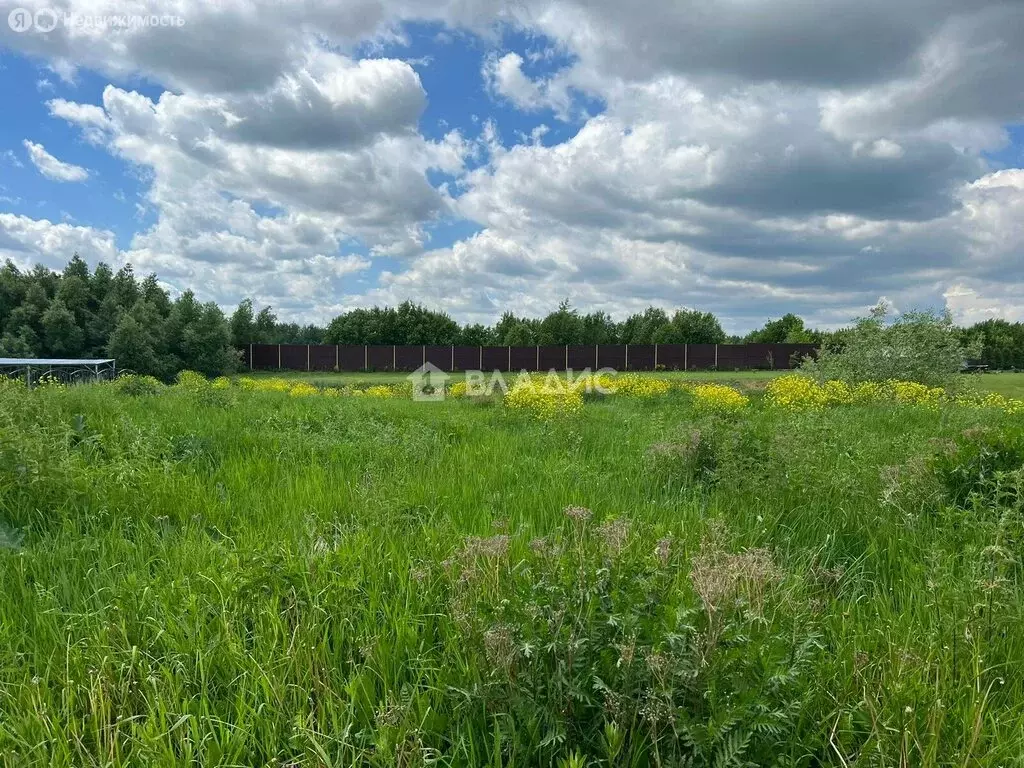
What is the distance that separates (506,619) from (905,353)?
14768mm

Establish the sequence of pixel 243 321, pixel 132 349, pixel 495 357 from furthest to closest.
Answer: pixel 243 321, pixel 495 357, pixel 132 349

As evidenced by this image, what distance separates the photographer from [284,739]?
4.97 ft

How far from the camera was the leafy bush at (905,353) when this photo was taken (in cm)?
1313

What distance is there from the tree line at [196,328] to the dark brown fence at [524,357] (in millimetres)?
3816

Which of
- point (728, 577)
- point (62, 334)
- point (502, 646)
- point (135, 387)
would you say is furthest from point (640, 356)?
point (502, 646)

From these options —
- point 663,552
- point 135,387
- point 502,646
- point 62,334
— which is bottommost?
point 502,646

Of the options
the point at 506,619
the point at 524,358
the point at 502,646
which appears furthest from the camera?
the point at 524,358

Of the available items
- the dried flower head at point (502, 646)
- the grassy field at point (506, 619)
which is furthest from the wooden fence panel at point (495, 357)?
the dried flower head at point (502, 646)

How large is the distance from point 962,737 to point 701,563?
0.67m

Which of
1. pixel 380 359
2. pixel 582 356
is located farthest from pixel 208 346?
pixel 582 356

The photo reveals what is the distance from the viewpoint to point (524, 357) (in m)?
35.2

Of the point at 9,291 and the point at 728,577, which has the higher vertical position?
the point at 9,291

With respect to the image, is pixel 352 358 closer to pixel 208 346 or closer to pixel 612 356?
pixel 208 346

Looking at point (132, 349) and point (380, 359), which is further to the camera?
point (380, 359)
